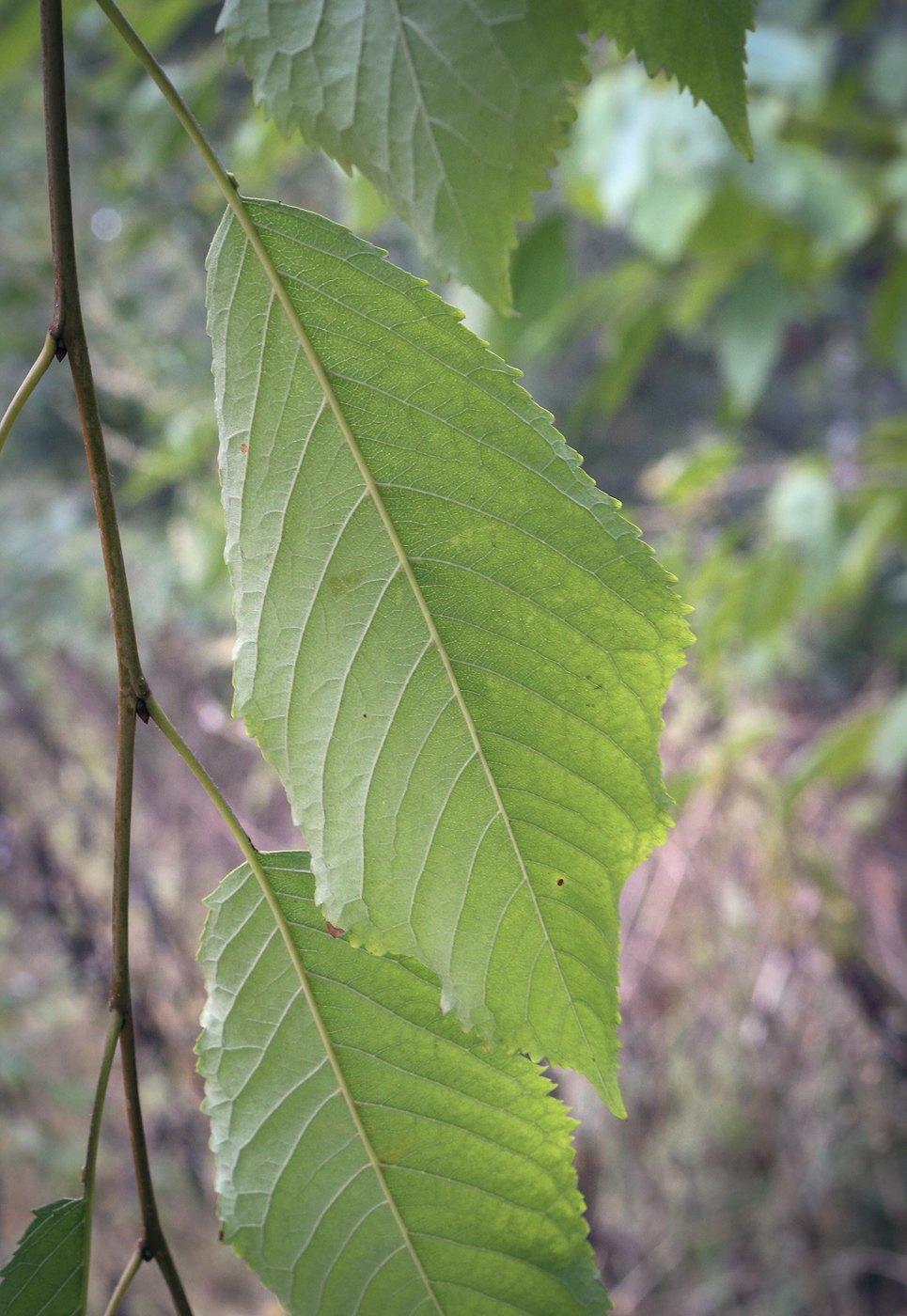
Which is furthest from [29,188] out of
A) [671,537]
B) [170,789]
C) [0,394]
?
[671,537]

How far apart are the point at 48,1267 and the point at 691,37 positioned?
458 mm

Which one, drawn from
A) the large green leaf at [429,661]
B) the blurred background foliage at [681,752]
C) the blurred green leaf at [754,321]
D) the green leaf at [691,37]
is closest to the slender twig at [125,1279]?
the large green leaf at [429,661]

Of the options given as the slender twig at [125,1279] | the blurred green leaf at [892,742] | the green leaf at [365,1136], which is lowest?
the slender twig at [125,1279]

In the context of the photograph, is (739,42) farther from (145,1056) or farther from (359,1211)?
(145,1056)

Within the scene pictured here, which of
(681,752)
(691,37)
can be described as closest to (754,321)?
(681,752)

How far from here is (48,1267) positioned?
1.14ft

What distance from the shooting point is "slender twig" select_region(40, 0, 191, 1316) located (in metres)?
0.28

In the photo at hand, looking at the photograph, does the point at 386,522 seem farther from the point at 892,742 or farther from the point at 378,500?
the point at 892,742

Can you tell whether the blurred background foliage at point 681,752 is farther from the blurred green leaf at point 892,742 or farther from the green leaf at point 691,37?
the green leaf at point 691,37

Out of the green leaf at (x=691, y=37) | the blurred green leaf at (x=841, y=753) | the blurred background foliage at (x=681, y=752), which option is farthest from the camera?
the blurred green leaf at (x=841, y=753)

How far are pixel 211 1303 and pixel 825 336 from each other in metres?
4.08

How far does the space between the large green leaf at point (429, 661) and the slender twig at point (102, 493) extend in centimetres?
4

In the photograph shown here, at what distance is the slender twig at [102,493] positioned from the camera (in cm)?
28

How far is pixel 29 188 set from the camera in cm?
350
